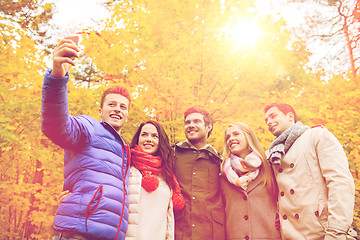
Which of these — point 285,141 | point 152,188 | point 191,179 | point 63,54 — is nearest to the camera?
point 63,54

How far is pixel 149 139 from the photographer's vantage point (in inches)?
126

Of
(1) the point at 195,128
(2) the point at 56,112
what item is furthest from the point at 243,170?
(2) the point at 56,112

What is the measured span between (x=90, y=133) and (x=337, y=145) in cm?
236

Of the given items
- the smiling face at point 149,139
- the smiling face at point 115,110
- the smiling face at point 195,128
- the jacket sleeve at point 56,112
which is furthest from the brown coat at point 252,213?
the jacket sleeve at point 56,112

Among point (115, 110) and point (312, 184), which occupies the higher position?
point (115, 110)

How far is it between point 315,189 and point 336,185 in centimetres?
23

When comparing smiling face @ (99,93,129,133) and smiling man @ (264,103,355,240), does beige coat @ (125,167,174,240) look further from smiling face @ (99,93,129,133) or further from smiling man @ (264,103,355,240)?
smiling man @ (264,103,355,240)

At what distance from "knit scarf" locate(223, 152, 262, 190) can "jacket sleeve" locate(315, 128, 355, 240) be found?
0.70 metres

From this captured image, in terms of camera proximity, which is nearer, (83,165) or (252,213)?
(83,165)

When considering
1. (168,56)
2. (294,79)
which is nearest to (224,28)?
(168,56)

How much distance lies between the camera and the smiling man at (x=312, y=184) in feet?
7.71

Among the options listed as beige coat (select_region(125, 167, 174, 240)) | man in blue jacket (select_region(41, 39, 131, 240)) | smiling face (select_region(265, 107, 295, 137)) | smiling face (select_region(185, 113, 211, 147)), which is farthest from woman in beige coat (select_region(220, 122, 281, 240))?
man in blue jacket (select_region(41, 39, 131, 240))

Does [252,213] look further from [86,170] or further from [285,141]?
[86,170]

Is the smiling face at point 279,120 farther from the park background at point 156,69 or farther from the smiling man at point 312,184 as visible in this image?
the park background at point 156,69
